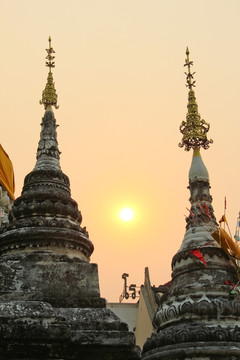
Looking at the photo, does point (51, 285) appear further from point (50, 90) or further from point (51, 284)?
point (50, 90)

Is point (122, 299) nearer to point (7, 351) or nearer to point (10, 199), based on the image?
point (10, 199)

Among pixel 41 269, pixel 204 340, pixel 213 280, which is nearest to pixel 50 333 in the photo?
pixel 41 269

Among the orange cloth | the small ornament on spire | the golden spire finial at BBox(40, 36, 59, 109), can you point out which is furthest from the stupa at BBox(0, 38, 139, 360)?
the orange cloth

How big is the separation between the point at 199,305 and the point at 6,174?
11.2 meters

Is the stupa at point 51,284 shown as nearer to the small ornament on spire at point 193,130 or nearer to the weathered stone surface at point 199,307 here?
the weathered stone surface at point 199,307

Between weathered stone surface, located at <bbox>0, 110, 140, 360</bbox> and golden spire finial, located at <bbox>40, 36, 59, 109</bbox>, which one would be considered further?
golden spire finial, located at <bbox>40, 36, 59, 109</bbox>

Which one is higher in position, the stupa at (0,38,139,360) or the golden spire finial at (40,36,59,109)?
the golden spire finial at (40,36,59,109)

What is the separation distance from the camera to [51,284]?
899 cm

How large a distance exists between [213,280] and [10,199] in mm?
10424

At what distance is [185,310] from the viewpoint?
39.9ft

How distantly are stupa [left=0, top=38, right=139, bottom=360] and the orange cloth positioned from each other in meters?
8.08

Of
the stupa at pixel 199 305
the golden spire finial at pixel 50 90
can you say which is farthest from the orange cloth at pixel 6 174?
the stupa at pixel 199 305

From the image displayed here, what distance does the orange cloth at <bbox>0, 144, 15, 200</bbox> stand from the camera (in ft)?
67.6

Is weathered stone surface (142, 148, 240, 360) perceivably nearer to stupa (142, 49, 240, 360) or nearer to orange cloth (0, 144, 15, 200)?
stupa (142, 49, 240, 360)
